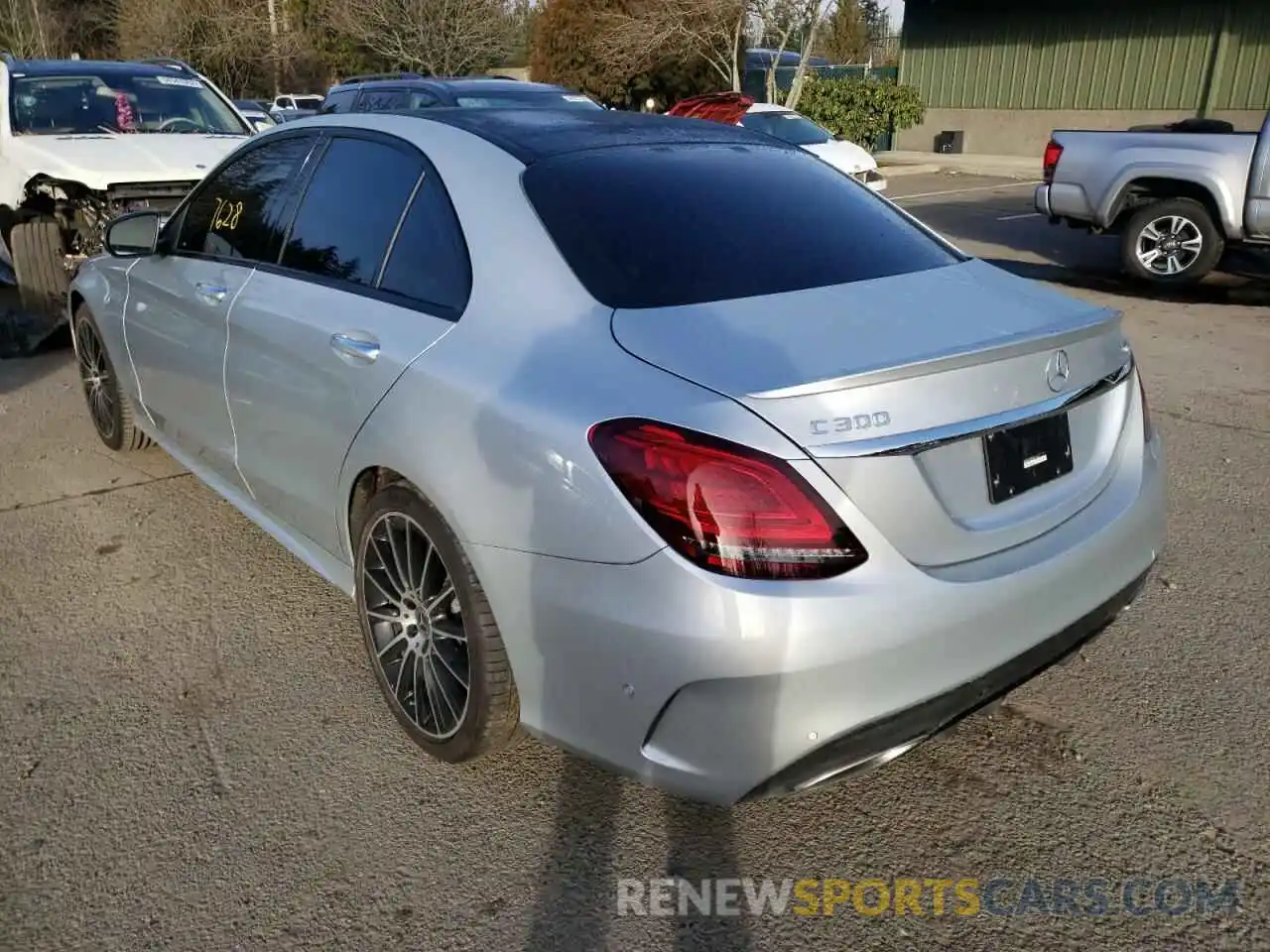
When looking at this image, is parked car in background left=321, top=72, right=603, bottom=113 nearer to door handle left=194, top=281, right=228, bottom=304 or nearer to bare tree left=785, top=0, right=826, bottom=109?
door handle left=194, top=281, right=228, bottom=304

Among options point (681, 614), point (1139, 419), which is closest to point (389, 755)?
point (681, 614)

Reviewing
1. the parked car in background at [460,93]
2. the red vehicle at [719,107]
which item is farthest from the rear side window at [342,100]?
the red vehicle at [719,107]

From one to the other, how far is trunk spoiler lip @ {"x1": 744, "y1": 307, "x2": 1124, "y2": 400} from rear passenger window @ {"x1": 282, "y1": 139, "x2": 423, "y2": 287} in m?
1.50

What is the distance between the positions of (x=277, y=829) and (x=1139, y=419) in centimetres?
246

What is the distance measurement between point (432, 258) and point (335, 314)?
15.3 inches

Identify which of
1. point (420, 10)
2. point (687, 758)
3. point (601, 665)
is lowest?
point (687, 758)

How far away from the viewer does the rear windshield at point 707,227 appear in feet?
8.52

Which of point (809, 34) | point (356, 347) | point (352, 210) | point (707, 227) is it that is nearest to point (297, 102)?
point (809, 34)

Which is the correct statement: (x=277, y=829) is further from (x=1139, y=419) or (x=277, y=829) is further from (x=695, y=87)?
(x=695, y=87)

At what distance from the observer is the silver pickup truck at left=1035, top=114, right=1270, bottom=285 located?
8.49 m

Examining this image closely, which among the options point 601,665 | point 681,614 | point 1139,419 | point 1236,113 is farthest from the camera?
point 1236,113

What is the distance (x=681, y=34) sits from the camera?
24.1 metres

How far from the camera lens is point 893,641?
6.93 feet

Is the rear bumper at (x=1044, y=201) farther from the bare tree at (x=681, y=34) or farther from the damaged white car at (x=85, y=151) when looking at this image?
the bare tree at (x=681, y=34)
